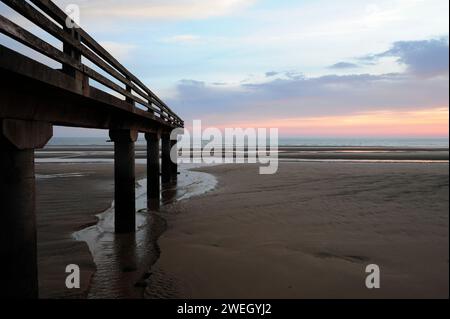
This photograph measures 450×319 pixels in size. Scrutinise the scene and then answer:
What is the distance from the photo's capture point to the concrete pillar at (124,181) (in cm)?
970

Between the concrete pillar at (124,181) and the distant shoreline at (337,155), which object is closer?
the concrete pillar at (124,181)

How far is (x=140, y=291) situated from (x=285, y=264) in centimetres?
227

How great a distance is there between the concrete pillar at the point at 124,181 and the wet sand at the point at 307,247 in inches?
41.5

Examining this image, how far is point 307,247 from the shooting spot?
24.0ft

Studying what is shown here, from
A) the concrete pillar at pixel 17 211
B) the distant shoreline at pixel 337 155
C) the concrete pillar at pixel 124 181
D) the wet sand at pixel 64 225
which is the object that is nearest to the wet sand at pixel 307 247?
the concrete pillar at pixel 124 181

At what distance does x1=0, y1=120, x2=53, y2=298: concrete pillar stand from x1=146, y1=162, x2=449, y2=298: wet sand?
1.72m

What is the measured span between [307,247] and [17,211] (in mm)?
4760

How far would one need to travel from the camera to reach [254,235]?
8.48 m

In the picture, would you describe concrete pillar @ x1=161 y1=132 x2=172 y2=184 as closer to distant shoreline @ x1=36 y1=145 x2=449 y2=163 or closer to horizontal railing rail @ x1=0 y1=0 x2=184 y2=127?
horizontal railing rail @ x1=0 y1=0 x2=184 y2=127

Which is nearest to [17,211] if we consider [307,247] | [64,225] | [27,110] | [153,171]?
[27,110]

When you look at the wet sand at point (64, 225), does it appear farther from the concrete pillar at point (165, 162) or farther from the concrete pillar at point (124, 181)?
the concrete pillar at point (165, 162)

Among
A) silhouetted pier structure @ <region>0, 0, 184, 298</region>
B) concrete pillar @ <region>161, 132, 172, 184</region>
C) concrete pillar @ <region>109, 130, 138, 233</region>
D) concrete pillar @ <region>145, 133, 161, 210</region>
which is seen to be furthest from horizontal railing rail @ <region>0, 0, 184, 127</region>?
concrete pillar @ <region>161, 132, 172, 184</region>

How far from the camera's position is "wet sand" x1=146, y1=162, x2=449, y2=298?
16.8 ft

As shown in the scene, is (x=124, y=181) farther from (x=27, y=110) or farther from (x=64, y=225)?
(x=27, y=110)
